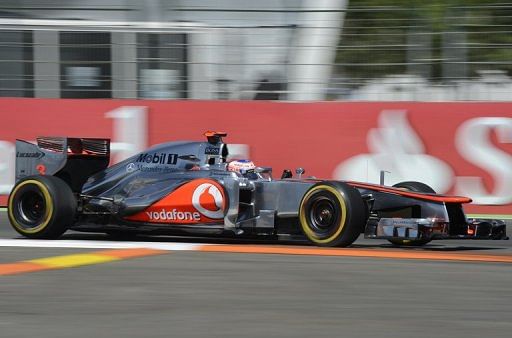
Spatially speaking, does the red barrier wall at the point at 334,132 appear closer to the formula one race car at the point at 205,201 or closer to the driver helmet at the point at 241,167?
the formula one race car at the point at 205,201

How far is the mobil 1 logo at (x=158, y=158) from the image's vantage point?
9.66 meters

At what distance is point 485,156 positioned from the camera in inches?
487

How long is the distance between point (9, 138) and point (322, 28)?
183 inches

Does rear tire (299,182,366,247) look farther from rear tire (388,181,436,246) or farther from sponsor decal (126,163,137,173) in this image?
sponsor decal (126,163,137,173)

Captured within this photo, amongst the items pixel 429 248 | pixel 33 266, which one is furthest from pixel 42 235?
pixel 429 248

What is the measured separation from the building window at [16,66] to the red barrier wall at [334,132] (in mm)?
244

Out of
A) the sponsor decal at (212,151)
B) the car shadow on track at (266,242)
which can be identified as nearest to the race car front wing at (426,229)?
the car shadow on track at (266,242)

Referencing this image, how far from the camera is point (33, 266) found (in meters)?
7.42

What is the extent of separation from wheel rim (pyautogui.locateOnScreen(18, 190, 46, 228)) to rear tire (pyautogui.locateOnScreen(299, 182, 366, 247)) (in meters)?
2.73

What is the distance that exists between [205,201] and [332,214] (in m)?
1.30

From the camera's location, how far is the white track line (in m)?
8.87

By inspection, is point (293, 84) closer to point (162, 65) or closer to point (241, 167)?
point (162, 65)

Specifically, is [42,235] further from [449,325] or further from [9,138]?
[449,325]

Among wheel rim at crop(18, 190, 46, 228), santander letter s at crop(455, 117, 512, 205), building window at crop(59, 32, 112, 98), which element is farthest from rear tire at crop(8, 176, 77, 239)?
santander letter s at crop(455, 117, 512, 205)
